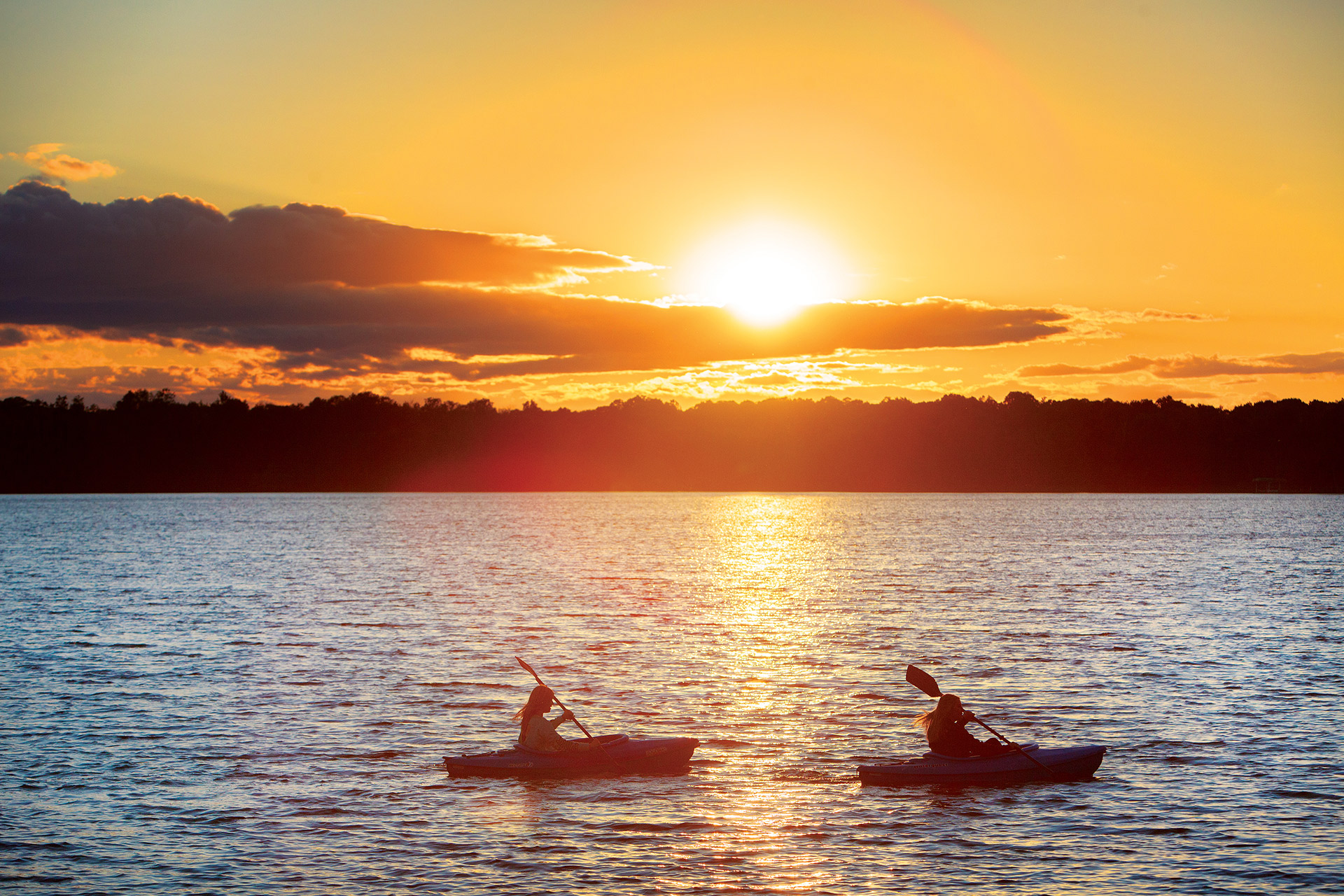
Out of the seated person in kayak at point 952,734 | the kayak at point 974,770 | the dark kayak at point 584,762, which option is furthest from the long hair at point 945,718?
the dark kayak at point 584,762

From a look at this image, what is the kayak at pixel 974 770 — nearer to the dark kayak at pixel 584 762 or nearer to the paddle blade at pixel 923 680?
the paddle blade at pixel 923 680

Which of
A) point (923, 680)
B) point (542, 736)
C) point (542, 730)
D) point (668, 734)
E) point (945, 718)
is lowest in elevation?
point (668, 734)

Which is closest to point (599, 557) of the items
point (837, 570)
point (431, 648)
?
point (837, 570)

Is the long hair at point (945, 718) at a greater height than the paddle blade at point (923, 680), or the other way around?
the paddle blade at point (923, 680)

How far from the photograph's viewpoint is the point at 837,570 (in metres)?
92.9

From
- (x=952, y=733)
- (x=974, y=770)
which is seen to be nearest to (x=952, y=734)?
(x=952, y=733)

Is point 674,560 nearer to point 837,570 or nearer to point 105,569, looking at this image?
point 837,570

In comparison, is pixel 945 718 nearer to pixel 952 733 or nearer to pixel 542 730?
pixel 952 733

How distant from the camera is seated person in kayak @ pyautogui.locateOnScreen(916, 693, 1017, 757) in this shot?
24156 millimetres

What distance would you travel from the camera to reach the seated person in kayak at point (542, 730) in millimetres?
24750

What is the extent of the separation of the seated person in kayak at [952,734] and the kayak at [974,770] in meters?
0.21

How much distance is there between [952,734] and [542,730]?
8.57m

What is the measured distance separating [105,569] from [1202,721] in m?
87.6

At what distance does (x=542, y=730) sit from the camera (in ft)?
81.5
